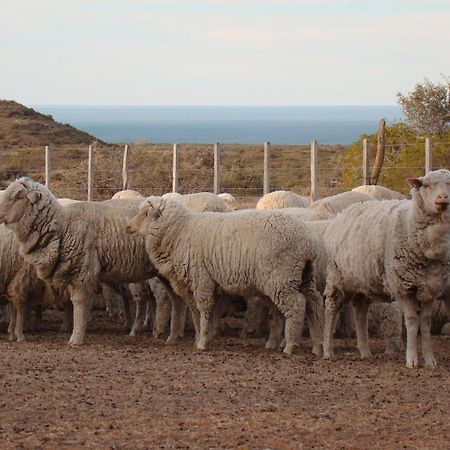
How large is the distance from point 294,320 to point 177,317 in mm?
1949

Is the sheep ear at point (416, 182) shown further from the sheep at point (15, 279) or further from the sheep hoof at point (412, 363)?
the sheep at point (15, 279)

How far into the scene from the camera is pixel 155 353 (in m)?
13.6

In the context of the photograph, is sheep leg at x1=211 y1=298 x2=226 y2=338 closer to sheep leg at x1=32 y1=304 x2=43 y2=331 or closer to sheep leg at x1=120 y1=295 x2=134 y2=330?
sheep leg at x1=120 y1=295 x2=134 y2=330

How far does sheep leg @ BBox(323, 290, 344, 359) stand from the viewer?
1351cm

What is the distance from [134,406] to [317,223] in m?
4.92

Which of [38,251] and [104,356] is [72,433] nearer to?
[104,356]

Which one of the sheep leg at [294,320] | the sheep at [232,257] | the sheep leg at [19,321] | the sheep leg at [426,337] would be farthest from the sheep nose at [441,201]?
the sheep leg at [19,321]

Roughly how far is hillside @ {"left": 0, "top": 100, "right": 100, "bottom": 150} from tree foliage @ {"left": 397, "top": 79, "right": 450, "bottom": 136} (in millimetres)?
15509

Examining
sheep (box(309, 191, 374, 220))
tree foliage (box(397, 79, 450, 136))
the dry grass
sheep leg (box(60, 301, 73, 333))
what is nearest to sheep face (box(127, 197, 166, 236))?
sheep leg (box(60, 301, 73, 333))

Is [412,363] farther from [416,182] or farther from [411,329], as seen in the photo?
[416,182]

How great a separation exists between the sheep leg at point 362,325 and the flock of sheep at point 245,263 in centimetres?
1

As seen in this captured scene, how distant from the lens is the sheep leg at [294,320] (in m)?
13.4

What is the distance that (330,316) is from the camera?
13.6 m

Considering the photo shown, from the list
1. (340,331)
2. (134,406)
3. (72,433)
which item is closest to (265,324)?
(340,331)
